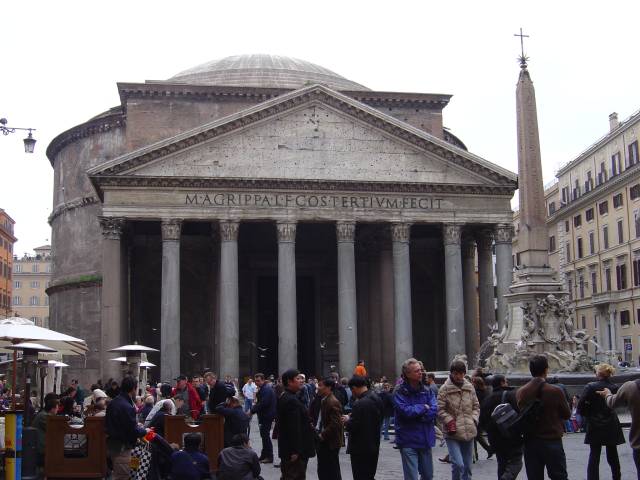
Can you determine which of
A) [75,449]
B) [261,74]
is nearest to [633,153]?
[261,74]

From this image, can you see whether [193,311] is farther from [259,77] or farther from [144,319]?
[259,77]

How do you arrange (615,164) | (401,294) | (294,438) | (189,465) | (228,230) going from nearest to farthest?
(189,465) < (294,438) < (228,230) < (401,294) < (615,164)

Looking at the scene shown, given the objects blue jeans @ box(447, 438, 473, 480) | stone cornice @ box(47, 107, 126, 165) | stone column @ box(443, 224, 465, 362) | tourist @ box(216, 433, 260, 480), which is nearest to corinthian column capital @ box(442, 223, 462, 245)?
stone column @ box(443, 224, 465, 362)

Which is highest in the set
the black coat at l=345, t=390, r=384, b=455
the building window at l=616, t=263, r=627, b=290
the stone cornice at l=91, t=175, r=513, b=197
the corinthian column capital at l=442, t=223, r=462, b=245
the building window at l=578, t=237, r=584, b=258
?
the stone cornice at l=91, t=175, r=513, b=197

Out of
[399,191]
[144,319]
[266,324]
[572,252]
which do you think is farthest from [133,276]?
[572,252]

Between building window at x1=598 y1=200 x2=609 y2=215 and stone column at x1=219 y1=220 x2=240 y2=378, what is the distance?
74.2 feet

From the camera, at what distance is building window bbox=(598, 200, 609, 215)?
4608cm

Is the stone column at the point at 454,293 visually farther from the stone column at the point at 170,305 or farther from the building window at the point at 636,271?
the building window at the point at 636,271

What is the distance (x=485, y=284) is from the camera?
36094 mm

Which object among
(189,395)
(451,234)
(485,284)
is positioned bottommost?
(189,395)

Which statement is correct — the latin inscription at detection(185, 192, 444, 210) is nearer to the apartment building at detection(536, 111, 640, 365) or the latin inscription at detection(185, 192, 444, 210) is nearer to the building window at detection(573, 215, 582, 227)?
the apartment building at detection(536, 111, 640, 365)

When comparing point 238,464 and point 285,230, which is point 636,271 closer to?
point 285,230

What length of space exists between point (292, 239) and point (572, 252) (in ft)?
81.8

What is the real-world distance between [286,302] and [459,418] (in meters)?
23.2
